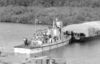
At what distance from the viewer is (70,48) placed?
4500 cm

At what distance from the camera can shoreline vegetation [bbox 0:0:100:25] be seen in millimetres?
69812

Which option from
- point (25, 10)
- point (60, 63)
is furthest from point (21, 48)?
point (25, 10)

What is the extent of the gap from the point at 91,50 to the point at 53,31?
4.71m

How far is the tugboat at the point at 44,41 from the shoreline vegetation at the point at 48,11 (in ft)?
61.0

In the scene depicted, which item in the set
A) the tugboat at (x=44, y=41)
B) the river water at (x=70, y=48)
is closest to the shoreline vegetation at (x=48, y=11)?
the river water at (x=70, y=48)

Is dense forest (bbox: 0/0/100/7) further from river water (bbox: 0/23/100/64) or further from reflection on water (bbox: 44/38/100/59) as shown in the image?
reflection on water (bbox: 44/38/100/59)

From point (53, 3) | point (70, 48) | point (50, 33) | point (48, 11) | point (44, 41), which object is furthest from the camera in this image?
point (53, 3)

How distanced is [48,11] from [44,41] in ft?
104

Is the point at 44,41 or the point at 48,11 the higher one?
the point at 48,11

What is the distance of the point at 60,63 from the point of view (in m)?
33.9

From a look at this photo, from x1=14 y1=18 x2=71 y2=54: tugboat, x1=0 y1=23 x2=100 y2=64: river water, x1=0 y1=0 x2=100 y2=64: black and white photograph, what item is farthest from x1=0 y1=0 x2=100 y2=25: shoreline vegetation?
x1=14 y1=18 x2=71 y2=54: tugboat

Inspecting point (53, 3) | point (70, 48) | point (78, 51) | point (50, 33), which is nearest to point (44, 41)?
point (50, 33)

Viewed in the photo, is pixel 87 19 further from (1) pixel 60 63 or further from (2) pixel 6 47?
(1) pixel 60 63

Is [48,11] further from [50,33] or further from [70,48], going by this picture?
[70,48]
